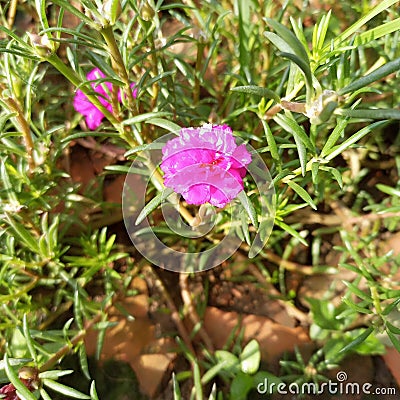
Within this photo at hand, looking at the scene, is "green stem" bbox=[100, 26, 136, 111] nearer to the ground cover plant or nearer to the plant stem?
the ground cover plant

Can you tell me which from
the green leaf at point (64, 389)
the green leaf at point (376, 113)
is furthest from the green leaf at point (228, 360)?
the green leaf at point (376, 113)

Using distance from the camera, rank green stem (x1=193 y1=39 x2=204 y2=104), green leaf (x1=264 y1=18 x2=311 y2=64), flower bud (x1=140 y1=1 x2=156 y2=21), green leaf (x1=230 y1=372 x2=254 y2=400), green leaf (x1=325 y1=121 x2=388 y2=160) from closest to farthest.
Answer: green leaf (x1=264 y1=18 x2=311 y2=64) → green leaf (x1=325 y1=121 x2=388 y2=160) → flower bud (x1=140 y1=1 x2=156 y2=21) → green stem (x1=193 y1=39 x2=204 y2=104) → green leaf (x1=230 y1=372 x2=254 y2=400)

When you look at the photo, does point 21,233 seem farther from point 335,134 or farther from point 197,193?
point 335,134

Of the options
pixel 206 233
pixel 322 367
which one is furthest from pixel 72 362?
A: pixel 322 367

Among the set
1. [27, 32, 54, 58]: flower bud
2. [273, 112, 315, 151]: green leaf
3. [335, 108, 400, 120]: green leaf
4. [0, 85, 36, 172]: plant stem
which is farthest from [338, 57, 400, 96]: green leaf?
[0, 85, 36, 172]: plant stem

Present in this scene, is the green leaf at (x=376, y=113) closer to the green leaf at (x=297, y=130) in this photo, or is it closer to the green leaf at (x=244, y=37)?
the green leaf at (x=297, y=130)

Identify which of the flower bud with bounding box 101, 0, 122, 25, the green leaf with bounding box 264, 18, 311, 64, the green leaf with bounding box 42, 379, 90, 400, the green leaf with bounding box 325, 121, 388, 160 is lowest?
the green leaf with bounding box 42, 379, 90, 400
